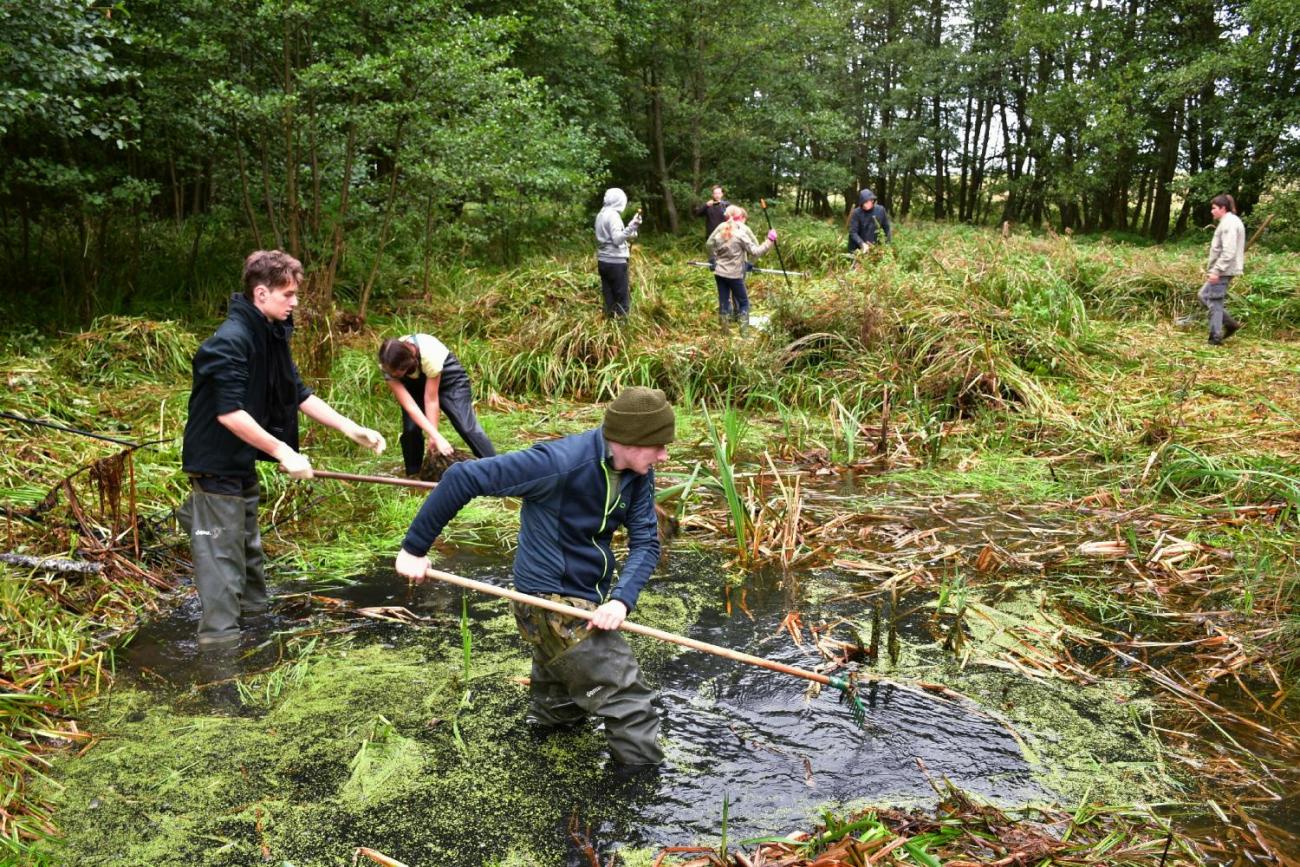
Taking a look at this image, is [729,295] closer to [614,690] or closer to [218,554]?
[218,554]

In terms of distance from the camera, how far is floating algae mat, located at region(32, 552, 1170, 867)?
9.70 feet

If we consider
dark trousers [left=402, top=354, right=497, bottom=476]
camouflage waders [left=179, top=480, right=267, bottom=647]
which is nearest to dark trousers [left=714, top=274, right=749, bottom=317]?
dark trousers [left=402, top=354, right=497, bottom=476]

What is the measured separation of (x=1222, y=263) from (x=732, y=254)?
17.2ft

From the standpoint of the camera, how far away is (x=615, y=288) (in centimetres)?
1052

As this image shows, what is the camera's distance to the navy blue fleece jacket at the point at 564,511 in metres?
3.00

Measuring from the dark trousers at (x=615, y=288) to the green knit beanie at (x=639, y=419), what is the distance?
758 centimetres

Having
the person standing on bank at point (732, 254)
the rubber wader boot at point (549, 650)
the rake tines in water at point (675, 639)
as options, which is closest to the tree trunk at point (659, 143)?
the person standing on bank at point (732, 254)

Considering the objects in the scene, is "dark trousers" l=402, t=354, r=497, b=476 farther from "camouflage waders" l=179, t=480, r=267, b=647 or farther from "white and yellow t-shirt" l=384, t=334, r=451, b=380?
"camouflage waders" l=179, t=480, r=267, b=647

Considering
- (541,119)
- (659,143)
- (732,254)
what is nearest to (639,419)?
(732,254)

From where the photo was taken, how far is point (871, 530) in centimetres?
573

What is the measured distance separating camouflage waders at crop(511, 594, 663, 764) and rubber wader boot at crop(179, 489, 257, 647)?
1.63 m

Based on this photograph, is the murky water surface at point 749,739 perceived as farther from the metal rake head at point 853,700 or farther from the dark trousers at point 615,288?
the dark trousers at point 615,288

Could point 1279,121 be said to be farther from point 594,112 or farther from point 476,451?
point 476,451

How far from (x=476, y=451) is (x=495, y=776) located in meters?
3.15
